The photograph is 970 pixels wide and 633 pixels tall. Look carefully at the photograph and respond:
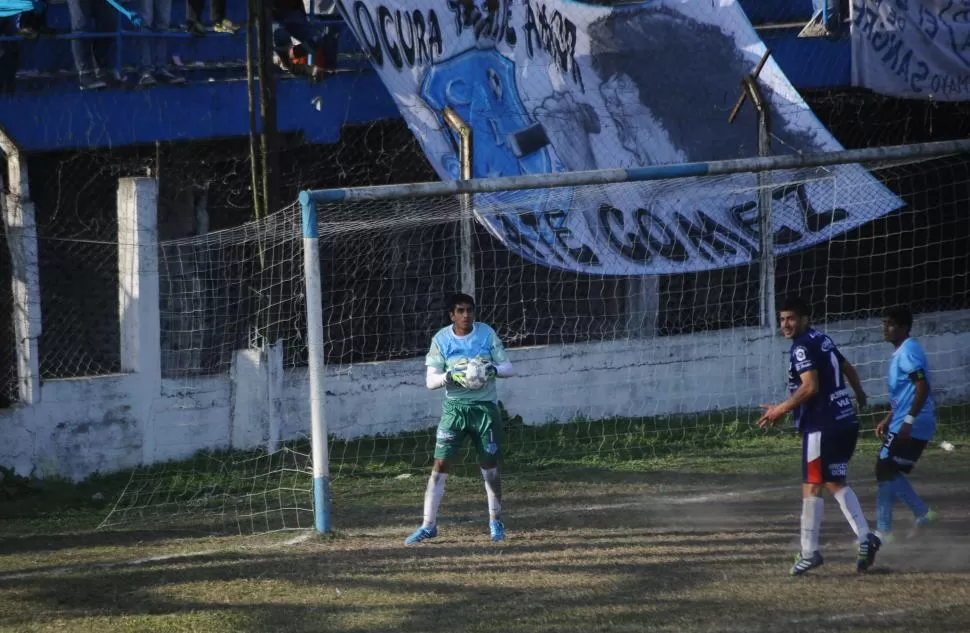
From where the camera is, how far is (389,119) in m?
13.4

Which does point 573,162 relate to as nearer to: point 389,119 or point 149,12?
point 389,119

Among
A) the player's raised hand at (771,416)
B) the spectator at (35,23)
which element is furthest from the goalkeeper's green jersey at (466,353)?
the spectator at (35,23)

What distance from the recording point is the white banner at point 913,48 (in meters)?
15.3

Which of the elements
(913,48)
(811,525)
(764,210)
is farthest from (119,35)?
(913,48)

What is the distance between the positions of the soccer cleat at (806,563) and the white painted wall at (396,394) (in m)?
5.37

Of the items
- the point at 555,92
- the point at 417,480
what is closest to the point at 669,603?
the point at 417,480

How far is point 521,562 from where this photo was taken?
26.7 ft

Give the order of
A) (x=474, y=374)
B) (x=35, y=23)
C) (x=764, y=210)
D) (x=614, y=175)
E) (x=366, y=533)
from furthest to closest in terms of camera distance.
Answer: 1. (x=764, y=210)
2. (x=35, y=23)
3. (x=614, y=175)
4. (x=366, y=533)
5. (x=474, y=374)

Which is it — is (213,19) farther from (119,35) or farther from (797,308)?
(797,308)

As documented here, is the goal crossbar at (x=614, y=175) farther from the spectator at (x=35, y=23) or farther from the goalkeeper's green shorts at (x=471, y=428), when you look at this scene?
the spectator at (x=35, y=23)

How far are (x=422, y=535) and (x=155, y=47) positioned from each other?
6197mm

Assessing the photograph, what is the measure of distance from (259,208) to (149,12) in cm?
219

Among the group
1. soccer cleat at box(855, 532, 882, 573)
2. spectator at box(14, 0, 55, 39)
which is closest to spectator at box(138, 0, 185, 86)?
spectator at box(14, 0, 55, 39)

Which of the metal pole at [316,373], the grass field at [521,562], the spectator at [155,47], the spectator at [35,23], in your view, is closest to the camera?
the grass field at [521,562]
